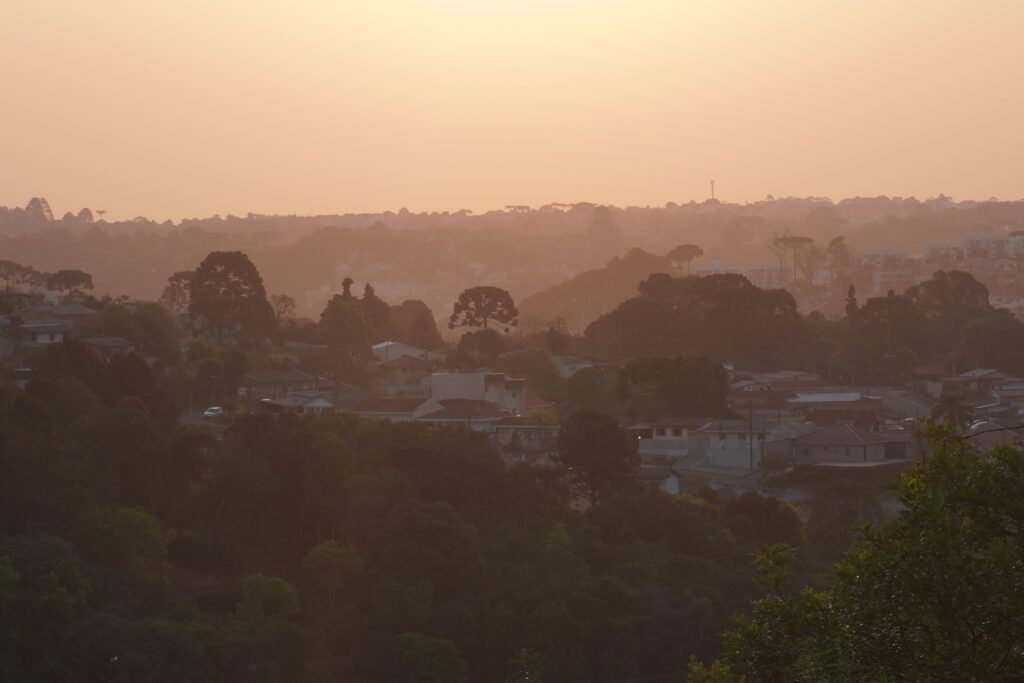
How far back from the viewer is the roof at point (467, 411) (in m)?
28.1

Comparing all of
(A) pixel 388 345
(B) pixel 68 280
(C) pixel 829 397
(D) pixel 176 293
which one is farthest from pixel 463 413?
(B) pixel 68 280

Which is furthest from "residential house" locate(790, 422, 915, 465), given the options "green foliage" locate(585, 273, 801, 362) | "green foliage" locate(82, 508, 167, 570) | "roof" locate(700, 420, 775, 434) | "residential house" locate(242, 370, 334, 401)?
"green foliage" locate(82, 508, 167, 570)

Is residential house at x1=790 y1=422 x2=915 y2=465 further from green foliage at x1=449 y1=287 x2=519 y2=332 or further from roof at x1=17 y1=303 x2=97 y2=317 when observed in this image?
roof at x1=17 y1=303 x2=97 y2=317

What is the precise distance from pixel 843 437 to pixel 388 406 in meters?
8.33

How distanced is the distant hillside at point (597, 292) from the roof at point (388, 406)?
26.9 meters

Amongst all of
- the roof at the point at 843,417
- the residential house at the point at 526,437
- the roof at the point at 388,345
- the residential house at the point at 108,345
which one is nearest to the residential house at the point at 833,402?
the roof at the point at 843,417

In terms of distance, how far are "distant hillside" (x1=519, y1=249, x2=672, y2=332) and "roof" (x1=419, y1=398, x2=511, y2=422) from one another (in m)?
27.3

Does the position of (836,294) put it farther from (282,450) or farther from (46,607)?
(46,607)

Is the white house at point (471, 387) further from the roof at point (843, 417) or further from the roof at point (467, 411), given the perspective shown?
the roof at point (843, 417)

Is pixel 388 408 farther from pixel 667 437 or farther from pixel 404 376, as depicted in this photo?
pixel 404 376

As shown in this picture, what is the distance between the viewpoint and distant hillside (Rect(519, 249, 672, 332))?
5700 cm

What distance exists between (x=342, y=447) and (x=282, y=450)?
2.58 ft

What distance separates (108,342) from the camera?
30016 mm

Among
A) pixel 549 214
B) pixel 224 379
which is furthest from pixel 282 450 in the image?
pixel 549 214
